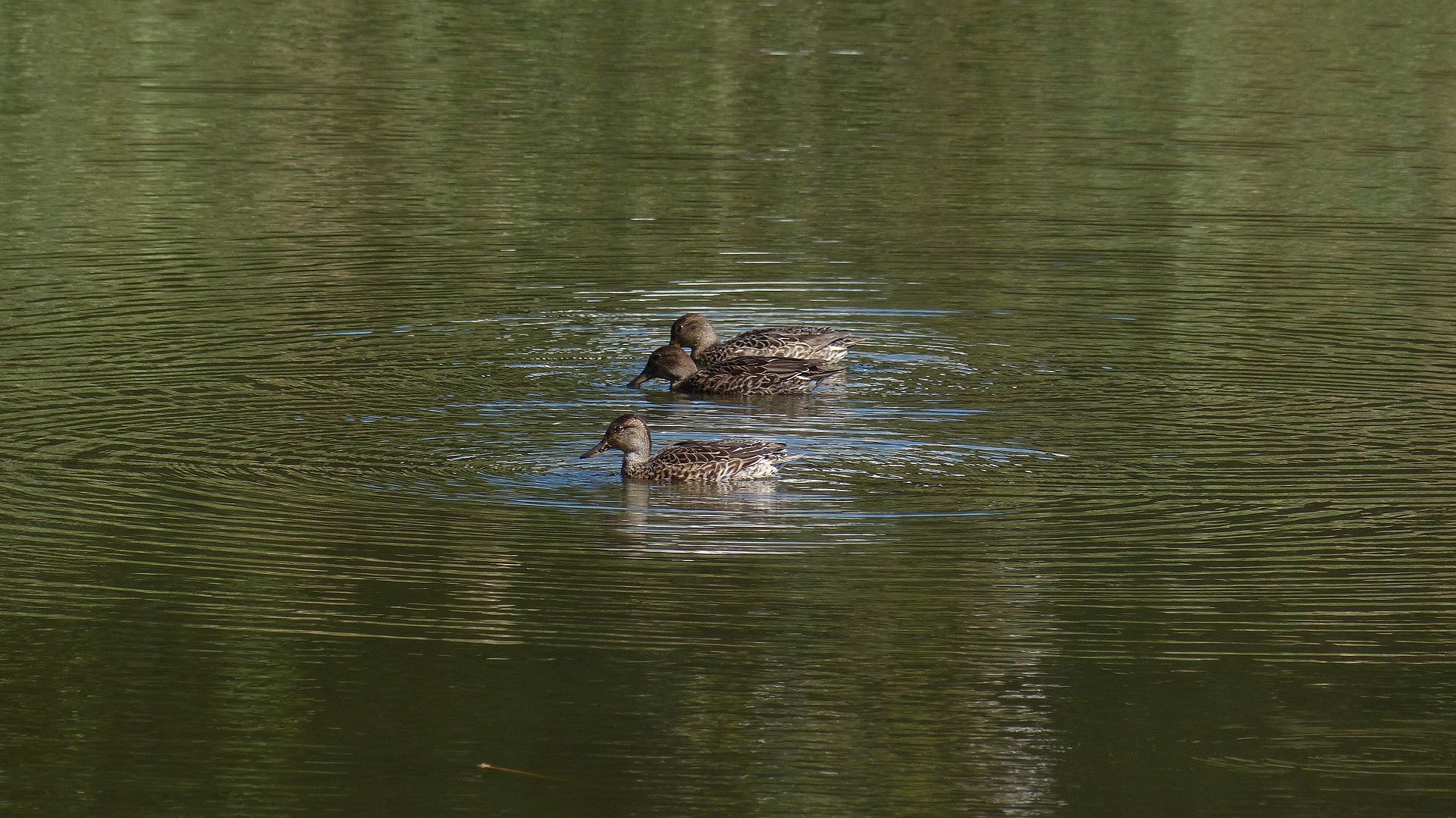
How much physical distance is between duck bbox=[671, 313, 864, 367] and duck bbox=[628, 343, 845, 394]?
0.45 feet

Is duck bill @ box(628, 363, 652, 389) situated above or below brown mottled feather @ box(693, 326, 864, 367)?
below

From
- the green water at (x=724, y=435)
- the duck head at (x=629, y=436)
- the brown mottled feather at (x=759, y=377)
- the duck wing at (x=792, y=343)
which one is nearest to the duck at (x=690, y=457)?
the duck head at (x=629, y=436)

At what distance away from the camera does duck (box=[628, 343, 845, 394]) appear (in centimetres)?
1662

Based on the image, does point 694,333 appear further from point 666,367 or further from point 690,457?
point 690,457

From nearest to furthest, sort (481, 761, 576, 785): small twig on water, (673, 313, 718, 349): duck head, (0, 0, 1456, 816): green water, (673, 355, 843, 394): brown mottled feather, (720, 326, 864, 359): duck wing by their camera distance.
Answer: (481, 761, 576, 785): small twig on water, (0, 0, 1456, 816): green water, (673, 355, 843, 394): brown mottled feather, (720, 326, 864, 359): duck wing, (673, 313, 718, 349): duck head

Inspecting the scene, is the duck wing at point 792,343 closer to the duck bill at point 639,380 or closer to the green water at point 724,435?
the green water at point 724,435

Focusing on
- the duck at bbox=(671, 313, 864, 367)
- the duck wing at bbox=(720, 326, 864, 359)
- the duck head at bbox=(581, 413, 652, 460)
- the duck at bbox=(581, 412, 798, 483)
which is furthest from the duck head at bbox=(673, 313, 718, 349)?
the duck head at bbox=(581, 413, 652, 460)

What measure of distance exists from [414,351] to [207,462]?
3.88m

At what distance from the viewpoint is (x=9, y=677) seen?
10.1 metres

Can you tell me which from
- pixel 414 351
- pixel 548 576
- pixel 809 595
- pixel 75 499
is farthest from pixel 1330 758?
pixel 414 351

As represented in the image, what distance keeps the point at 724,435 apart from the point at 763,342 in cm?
208

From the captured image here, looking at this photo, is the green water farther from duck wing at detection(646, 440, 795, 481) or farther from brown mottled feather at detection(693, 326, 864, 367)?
brown mottled feather at detection(693, 326, 864, 367)

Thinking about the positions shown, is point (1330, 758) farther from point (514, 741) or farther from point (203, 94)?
point (203, 94)

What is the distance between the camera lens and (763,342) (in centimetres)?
1753
